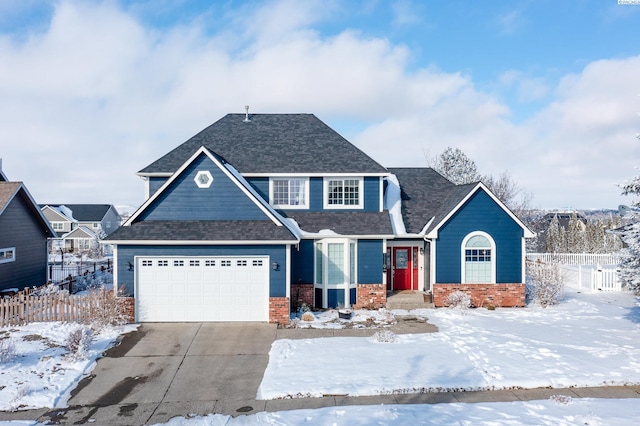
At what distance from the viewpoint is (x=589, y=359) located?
35.2 ft

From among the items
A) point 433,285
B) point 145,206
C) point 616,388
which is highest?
point 145,206

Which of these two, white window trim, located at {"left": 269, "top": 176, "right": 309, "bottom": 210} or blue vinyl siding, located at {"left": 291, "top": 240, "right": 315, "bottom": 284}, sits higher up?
white window trim, located at {"left": 269, "top": 176, "right": 309, "bottom": 210}

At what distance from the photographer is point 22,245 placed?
2044cm

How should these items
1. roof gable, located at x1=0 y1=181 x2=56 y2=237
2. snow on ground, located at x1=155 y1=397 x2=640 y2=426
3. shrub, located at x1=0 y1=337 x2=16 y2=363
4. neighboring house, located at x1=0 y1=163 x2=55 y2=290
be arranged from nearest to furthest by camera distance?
snow on ground, located at x1=155 y1=397 x2=640 y2=426 < shrub, located at x1=0 y1=337 x2=16 y2=363 < roof gable, located at x1=0 y1=181 x2=56 y2=237 < neighboring house, located at x1=0 y1=163 x2=55 y2=290

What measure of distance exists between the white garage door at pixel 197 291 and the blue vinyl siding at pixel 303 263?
7.26ft

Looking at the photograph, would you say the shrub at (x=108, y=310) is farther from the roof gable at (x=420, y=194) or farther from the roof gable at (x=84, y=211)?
the roof gable at (x=84, y=211)

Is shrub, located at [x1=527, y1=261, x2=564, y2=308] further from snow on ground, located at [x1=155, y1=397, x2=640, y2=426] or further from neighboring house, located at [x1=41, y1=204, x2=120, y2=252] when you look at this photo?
neighboring house, located at [x1=41, y1=204, x2=120, y2=252]

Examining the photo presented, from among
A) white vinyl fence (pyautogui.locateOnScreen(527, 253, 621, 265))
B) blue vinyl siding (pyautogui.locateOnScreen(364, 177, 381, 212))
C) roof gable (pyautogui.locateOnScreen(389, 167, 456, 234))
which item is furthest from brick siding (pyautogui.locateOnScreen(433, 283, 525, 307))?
A: white vinyl fence (pyautogui.locateOnScreen(527, 253, 621, 265))

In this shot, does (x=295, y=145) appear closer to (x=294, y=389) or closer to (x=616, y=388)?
(x=294, y=389)

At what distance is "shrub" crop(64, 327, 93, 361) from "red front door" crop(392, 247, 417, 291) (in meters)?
12.9

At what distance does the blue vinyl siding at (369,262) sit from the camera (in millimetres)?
17125

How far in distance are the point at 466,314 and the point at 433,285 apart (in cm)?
187

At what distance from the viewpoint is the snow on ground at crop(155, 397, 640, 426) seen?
7.64 metres

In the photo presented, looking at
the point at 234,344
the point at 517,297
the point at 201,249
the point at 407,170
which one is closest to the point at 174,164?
the point at 201,249
